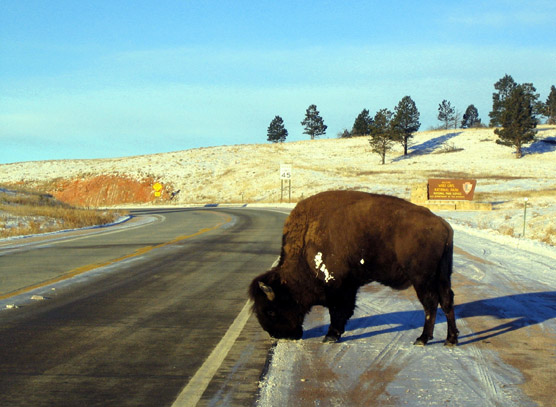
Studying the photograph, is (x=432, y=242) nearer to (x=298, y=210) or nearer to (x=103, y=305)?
(x=298, y=210)

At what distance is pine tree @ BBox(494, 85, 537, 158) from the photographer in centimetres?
7512

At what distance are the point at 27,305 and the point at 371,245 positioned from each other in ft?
16.4

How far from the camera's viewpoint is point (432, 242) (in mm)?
5836

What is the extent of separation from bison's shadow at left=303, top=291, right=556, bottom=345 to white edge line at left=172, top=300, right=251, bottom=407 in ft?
2.81

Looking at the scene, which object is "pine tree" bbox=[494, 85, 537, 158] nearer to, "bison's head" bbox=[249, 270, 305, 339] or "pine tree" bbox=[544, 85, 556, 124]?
"pine tree" bbox=[544, 85, 556, 124]

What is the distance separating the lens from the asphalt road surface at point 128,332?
4680 millimetres

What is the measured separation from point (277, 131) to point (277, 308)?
118 metres

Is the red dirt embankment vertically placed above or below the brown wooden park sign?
below

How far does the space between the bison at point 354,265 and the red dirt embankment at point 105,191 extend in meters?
72.6

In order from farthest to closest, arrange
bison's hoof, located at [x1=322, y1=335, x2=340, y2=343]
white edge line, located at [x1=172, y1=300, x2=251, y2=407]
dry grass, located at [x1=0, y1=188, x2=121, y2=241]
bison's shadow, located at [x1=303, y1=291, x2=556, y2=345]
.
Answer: dry grass, located at [x1=0, y1=188, x2=121, y2=241] → bison's shadow, located at [x1=303, y1=291, x2=556, y2=345] → bison's hoof, located at [x1=322, y1=335, x2=340, y2=343] → white edge line, located at [x1=172, y1=300, x2=251, y2=407]

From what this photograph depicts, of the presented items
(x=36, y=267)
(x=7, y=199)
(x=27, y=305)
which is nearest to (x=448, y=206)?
(x=7, y=199)

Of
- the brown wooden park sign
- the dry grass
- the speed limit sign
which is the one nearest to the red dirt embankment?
the speed limit sign

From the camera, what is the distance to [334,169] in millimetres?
76500

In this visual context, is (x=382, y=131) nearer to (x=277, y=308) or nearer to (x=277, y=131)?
(x=277, y=131)
